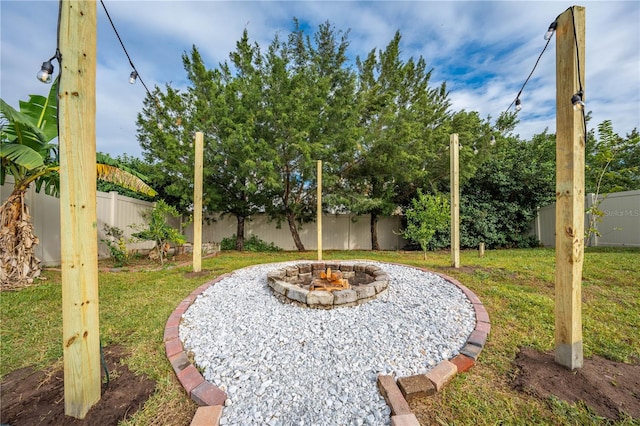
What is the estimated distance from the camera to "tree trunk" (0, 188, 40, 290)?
3648 millimetres

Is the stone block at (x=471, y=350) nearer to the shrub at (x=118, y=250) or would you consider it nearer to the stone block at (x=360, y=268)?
the stone block at (x=360, y=268)

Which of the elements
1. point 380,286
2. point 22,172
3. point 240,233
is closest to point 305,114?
point 240,233

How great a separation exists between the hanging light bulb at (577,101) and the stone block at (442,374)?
2.11 m

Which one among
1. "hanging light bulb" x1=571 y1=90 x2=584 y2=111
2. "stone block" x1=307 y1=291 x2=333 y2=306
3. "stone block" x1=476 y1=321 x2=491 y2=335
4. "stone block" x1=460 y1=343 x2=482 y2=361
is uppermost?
"hanging light bulb" x1=571 y1=90 x2=584 y2=111

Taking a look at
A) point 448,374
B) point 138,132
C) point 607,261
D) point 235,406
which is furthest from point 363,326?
point 138,132

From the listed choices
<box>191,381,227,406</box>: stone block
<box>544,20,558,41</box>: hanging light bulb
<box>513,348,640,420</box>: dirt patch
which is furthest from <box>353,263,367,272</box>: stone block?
<box>544,20,558,41</box>: hanging light bulb

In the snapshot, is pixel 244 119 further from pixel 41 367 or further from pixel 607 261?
pixel 607 261

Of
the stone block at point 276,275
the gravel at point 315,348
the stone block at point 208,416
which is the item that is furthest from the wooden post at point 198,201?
the stone block at point 208,416

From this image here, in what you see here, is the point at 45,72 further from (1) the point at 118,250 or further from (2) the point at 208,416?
(1) the point at 118,250

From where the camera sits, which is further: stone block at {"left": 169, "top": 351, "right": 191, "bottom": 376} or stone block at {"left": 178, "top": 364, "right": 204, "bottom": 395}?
stone block at {"left": 169, "top": 351, "right": 191, "bottom": 376}

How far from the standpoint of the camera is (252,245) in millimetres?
9508

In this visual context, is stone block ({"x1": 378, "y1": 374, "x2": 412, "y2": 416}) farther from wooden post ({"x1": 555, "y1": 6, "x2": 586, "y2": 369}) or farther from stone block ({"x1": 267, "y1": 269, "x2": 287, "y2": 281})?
stone block ({"x1": 267, "y1": 269, "x2": 287, "y2": 281})

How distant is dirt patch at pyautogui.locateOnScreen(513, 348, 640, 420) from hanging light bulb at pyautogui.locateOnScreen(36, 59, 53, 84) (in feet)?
12.1

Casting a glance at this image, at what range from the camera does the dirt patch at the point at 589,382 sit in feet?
4.80
